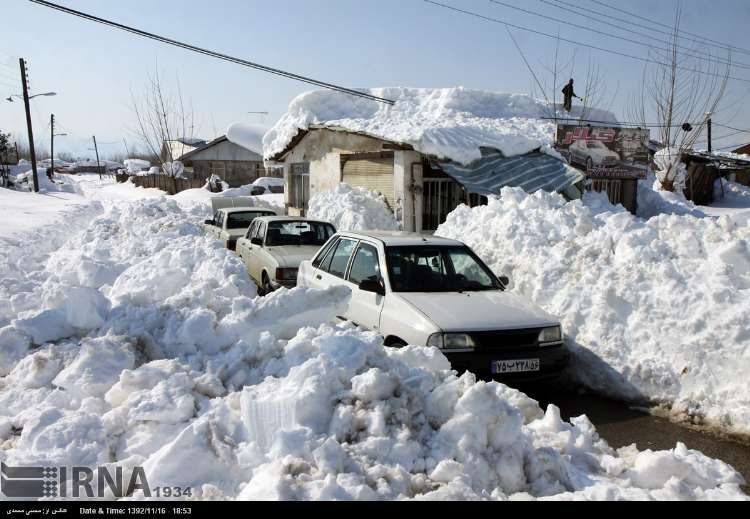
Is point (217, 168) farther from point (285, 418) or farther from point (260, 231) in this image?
point (285, 418)

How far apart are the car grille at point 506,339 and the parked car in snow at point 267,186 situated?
107 feet

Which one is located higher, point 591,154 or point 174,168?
point 591,154

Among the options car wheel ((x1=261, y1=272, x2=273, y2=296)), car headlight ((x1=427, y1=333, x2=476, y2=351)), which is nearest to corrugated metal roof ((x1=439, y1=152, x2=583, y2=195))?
car wheel ((x1=261, y1=272, x2=273, y2=296))

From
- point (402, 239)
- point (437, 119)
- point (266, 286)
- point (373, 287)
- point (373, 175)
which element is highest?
point (437, 119)

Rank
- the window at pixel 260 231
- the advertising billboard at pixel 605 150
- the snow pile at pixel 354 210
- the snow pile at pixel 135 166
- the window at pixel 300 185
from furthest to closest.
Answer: the snow pile at pixel 135 166 → the window at pixel 300 185 → the advertising billboard at pixel 605 150 → the snow pile at pixel 354 210 → the window at pixel 260 231

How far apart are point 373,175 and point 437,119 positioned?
3.23 meters

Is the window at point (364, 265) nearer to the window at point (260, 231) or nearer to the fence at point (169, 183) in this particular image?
the window at point (260, 231)

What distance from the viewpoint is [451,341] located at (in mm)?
5527

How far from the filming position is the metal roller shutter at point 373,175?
55.7 ft

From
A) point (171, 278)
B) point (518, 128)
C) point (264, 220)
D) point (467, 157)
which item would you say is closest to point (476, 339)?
point (171, 278)

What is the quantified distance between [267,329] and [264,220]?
6.17 metres

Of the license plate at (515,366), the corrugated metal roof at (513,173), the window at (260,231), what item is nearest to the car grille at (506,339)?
the license plate at (515,366)

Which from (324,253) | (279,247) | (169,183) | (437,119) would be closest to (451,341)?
(324,253)

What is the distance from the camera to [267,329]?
5.05m
